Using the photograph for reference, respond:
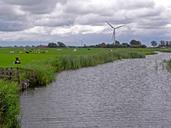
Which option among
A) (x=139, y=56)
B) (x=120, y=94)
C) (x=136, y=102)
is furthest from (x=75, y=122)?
(x=139, y=56)

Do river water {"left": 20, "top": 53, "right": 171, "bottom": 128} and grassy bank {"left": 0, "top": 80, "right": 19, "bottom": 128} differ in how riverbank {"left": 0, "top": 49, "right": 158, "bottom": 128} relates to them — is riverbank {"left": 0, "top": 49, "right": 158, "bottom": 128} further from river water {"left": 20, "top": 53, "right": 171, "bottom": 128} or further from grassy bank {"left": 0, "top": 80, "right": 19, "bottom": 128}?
river water {"left": 20, "top": 53, "right": 171, "bottom": 128}

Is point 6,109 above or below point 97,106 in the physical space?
above

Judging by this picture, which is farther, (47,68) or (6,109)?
(47,68)

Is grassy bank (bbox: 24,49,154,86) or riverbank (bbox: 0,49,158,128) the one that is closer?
riverbank (bbox: 0,49,158,128)

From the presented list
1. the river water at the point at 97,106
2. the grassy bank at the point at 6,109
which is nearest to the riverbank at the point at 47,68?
the grassy bank at the point at 6,109

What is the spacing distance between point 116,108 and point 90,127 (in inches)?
280

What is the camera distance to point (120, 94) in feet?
133

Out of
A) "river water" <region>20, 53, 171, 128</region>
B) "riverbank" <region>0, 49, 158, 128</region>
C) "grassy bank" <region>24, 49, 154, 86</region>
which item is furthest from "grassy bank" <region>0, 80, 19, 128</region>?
"grassy bank" <region>24, 49, 154, 86</region>

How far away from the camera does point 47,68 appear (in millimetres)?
52750

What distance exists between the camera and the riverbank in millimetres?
19781

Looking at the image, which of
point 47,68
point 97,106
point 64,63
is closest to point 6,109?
point 97,106

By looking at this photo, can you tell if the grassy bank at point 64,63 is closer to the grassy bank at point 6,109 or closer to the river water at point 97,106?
the river water at point 97,106

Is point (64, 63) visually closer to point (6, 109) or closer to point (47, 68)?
point (47, 68)

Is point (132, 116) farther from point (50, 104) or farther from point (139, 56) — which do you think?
point (139, 56)
